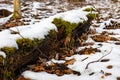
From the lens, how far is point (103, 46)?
611cm

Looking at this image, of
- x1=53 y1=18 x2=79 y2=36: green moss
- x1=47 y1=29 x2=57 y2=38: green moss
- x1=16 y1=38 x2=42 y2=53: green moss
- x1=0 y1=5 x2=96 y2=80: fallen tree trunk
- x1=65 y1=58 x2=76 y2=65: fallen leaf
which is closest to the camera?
x1=0 y1=5 x2=96 y2=80: fallen tree trunk

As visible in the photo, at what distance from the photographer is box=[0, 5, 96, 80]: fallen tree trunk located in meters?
3.97

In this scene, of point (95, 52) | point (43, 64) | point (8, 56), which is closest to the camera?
point (8, 56)

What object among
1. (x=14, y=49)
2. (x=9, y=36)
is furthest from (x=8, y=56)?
(x=9, y=36)

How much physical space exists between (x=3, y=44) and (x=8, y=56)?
260mm

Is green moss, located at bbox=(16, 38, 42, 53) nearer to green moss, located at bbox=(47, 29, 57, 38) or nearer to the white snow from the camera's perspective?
the white snow

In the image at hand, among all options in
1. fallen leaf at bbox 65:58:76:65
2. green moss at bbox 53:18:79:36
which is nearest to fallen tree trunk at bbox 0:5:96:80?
green moss at bbox 53:18:79:36

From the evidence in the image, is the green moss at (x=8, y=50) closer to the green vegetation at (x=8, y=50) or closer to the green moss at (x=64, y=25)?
the green vegetation at (x=8, y=50)

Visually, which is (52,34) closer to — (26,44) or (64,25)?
(64,25)

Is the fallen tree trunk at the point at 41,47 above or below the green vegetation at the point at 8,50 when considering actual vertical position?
below

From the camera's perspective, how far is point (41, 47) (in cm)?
490

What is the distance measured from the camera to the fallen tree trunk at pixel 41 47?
156 inches

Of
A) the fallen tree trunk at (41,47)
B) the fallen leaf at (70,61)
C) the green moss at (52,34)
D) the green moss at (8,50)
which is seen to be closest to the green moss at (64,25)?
the fallen tree trunk at (41,47)

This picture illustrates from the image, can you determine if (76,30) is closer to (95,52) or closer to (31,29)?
(95,52)
